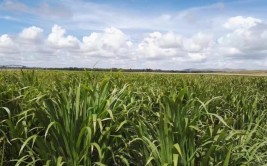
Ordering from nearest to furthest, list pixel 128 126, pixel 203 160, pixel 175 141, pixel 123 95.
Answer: pixel 203 160
pixel 175 141
pixel 128 126
pixel 123 95

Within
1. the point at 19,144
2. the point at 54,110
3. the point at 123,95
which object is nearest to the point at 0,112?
the point at 19,144

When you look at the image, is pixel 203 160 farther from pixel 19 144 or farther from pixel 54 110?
pixel 19 144

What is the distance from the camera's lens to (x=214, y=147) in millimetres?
3742

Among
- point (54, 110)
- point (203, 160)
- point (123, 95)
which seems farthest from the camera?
point (123, 95)

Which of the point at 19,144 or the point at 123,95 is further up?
the point at 123,95

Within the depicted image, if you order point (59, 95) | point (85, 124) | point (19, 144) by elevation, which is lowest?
point (19, 144)

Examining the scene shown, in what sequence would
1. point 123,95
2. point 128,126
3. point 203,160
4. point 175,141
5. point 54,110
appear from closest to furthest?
point 203,160
point 175,141
point 54,110
point 128,126
point 123,95

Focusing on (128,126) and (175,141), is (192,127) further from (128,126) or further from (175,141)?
(128,126)

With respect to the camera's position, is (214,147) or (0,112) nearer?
(214,147)

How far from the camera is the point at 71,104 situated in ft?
14.4

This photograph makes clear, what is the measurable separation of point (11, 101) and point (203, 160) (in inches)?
111

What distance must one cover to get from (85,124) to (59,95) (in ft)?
1.52

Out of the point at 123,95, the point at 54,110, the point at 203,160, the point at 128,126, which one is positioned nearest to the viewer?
the point at 203,160

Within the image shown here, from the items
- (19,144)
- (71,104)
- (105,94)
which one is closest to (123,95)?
(105,94)
